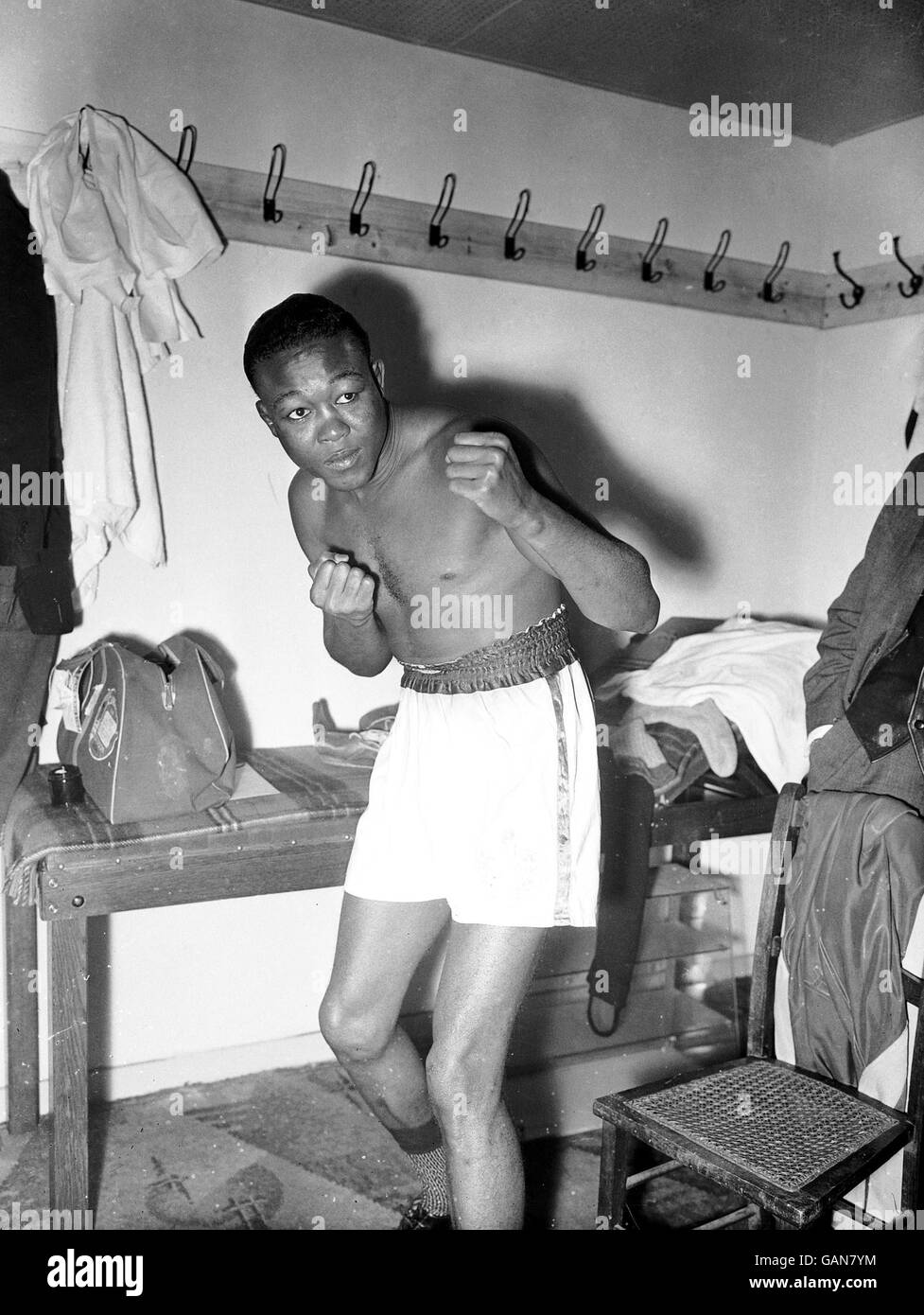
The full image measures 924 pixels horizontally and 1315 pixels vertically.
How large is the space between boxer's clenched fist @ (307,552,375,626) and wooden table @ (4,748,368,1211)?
26.5 inches

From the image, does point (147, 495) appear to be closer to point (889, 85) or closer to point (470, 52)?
point (470, 52)

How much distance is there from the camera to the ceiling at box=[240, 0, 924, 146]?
2740 mm

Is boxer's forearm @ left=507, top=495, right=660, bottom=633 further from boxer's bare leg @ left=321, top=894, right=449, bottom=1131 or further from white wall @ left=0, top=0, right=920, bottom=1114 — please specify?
white wall @ left=0, top=0, right=920, bottom=1114

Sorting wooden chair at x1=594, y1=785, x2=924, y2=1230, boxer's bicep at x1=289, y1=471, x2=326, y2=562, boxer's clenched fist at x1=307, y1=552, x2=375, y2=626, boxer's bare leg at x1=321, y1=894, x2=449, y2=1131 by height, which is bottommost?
A: wooden chair at x1=594, y1=785, x2=924, y2=1230

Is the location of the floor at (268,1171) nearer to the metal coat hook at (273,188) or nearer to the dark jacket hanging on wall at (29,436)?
the dark jacket hanging on wall at (29,436)

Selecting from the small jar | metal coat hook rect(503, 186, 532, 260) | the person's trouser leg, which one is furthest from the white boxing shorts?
metal coat hook rect(503, 186, 532, 260)

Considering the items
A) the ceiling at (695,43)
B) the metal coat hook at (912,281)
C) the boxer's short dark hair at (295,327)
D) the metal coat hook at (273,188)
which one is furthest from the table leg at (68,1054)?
the metal coat hook at (912,281)

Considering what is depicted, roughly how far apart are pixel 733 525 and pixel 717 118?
4.03 feet

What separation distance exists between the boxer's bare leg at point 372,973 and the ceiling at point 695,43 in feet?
7.12

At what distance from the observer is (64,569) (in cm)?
250

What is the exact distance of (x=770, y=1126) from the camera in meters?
1.86

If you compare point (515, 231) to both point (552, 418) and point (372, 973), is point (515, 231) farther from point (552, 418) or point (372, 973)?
point (372, 973)

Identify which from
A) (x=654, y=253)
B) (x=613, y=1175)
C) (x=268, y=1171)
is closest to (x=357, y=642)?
(x=613, y=1175)
